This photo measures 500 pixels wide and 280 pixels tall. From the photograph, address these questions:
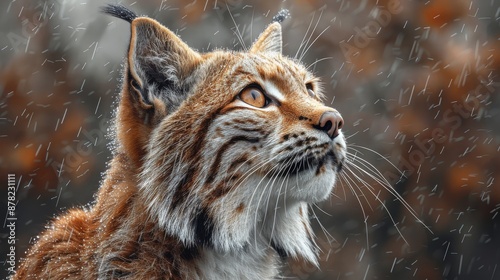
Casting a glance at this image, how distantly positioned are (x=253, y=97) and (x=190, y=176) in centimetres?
69

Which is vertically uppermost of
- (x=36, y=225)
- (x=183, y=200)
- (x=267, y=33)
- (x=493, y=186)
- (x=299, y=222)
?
(x=267, y=33)

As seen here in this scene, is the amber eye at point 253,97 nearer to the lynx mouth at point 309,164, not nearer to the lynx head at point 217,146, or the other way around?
the lynx head at point 217,146

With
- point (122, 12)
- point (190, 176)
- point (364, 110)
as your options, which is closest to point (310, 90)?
point (190, 176)

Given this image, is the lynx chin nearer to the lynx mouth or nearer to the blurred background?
the lynx mouth

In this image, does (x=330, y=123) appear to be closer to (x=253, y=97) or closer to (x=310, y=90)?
(x=253, y=97)

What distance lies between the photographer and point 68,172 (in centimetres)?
1006

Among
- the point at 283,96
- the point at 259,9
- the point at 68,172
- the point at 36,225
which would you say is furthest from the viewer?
the point at 259,9

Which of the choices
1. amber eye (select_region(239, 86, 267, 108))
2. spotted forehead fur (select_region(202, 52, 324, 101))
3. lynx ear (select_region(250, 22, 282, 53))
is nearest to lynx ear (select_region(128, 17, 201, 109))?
spotted forehead fur (select_region(202, 52, 324, 101))

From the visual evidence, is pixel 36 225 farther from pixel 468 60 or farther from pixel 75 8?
pixel 468 60

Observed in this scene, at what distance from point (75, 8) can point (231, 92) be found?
5536 mm

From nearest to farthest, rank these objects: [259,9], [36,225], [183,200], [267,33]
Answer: [183,200] < [267,33] < [36,225] < [259,9]

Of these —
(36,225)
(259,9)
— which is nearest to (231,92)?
(36,225)

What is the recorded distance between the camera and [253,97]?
16.3 feet

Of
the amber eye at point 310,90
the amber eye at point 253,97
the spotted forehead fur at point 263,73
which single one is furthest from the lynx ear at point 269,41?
the amber eye at point 253,97
